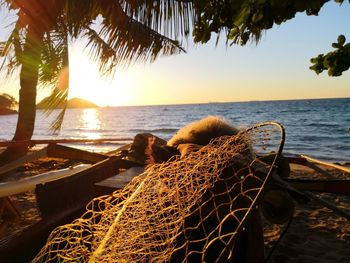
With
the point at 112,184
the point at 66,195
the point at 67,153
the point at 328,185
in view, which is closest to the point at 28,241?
the point at 112,184

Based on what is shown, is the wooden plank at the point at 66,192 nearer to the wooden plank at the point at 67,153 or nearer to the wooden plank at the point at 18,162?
the wooden plank at the point at 67,153

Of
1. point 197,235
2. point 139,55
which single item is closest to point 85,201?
point 197,235

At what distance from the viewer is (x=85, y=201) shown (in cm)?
351

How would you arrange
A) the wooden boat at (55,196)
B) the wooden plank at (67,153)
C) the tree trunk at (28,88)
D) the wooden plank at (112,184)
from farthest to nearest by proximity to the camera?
the tree trunk at (28,88) < the wooden plank at (67,153) < the wooden plank at (112,184) < the wooden boat at (55,196)

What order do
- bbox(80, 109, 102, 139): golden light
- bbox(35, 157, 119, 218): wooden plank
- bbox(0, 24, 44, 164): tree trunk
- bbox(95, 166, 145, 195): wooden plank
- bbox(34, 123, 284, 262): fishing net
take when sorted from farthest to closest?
bbox(80, 109, 102, 139): golden light, bbox(0, 24, 44, 164): tree trunk, bbox(35, 157, 119, 218): wooden plank, bbox(95, 166, 145, 195): wooden plank, bbox(34, 123, 284, 262): fishing net

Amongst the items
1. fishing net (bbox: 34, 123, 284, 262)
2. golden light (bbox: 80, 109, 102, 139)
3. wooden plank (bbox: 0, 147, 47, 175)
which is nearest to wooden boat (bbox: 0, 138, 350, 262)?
fishing net (bbox: 34, 123, 284, 262)

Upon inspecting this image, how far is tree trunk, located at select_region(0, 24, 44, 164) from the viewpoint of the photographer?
7809mm

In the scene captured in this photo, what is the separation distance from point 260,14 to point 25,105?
25.6ft

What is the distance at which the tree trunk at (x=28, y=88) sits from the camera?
7.81 m

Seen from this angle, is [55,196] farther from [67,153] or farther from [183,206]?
[67,153]

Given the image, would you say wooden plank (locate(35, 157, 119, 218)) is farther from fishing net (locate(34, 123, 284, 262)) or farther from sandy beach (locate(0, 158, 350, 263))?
sandy beach (locate(0, 158, 350, 263))

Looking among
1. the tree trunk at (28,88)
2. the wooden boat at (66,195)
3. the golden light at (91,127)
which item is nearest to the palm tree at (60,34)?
the tree trunk at (28,88)

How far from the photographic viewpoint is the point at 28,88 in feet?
27.6

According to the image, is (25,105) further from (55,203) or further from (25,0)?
(55,203)
